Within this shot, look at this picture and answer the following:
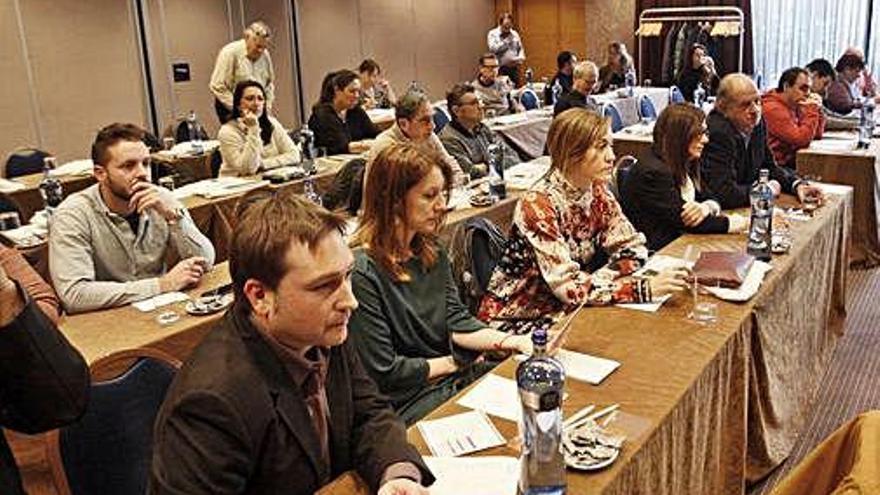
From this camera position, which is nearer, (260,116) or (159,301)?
(159,301)

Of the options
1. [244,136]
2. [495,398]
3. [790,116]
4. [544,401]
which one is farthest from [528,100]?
[544,401]

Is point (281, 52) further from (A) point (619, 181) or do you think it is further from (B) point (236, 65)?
(A) point (619, 181)

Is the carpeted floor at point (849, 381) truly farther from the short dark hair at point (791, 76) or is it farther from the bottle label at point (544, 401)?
the bottle label at point (544, 401)

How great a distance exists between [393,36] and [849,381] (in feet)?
25.0

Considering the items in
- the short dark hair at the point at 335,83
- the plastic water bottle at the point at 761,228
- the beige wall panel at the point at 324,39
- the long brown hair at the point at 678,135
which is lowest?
the plastic water bottle at the point at 761,228

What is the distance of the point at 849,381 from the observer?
11.9 feet

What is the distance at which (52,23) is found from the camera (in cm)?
688

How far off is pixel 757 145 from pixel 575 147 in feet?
5.94

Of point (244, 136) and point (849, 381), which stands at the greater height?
point (244, 136)

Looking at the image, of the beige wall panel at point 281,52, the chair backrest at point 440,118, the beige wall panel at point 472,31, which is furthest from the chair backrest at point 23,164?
the beige wall panel at point 472,31

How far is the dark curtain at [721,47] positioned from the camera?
1005cm

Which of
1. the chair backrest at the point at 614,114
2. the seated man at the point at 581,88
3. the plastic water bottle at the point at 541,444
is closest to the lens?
the plastic water bottle at the point at 541,444

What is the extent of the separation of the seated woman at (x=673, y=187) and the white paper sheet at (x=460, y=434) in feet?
5.71

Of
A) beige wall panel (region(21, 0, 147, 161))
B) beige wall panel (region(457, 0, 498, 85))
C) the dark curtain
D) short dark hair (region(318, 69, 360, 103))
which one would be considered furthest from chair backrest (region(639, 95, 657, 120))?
beige wall panel (region(21, 0, 147, 161))
